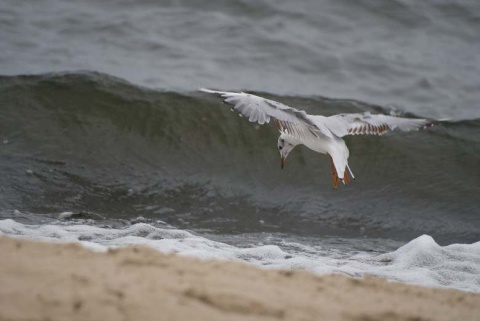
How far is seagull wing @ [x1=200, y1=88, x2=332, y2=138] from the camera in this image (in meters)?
6.49

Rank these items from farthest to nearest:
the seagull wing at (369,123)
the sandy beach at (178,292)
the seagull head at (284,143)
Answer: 1. the seagull head at (284,143)
2. the seagull wing at (369,123)
3. the sandy beach at (178,292)

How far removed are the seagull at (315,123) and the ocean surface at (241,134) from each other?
776mm

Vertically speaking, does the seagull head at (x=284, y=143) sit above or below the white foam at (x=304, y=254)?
above

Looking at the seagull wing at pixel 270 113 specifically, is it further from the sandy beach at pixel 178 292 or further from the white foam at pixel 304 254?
the sandy beach at pixel 178 292

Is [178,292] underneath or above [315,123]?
underneath

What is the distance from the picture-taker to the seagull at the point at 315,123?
6.55 m

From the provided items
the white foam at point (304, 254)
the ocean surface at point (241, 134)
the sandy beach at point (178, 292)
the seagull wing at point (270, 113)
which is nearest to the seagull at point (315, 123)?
the seagull wing at point (270, 113)

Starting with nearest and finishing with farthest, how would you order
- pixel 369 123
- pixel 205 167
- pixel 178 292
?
pixel 178 292 → pixel 369 123 → pixel 205 167

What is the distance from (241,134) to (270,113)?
309cm

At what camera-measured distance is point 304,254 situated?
6.43 m

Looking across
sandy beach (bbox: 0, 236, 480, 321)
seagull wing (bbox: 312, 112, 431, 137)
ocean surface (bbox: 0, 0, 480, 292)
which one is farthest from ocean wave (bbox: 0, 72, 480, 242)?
sandy beach (bbox: 0, 236, 480, 321)

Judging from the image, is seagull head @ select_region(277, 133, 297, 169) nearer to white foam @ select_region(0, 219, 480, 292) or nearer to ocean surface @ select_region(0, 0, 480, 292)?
ocean surface @ select_region(0, 0, 480, 292)

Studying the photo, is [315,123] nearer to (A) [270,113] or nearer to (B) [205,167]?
(A) [270,113]

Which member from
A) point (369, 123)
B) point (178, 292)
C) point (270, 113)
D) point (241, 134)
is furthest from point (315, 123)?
point (178, 292)
